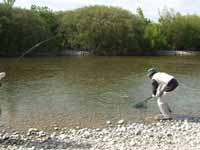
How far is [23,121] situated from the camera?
1766 centimetres

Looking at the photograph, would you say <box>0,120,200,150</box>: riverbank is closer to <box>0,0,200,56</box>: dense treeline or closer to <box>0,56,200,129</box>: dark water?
<box>0,56,200,129</box>: dark water

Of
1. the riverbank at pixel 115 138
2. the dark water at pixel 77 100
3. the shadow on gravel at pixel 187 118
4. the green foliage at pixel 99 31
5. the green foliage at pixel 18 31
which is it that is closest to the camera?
the riverbank at pixel 115 138

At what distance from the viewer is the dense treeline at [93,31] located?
70250mm

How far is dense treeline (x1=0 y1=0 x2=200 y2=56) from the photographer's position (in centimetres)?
7025

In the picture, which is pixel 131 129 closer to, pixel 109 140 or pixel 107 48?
pixel 109 140

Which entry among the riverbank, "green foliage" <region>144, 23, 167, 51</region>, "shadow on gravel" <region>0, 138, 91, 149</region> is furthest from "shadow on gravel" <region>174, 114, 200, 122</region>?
"green foliage" <region>144, 23, 167, 51</region>

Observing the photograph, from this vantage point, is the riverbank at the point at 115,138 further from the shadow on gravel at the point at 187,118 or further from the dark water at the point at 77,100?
the dark water at the point at 77,100

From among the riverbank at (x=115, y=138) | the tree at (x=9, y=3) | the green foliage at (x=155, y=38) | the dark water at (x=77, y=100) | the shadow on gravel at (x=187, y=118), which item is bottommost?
the dark water at (x=77, y=100)

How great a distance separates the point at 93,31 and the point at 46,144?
2601 inches

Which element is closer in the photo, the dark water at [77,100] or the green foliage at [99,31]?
the dark water at [77,100]

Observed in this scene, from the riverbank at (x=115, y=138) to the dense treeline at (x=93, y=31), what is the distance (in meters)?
54.0

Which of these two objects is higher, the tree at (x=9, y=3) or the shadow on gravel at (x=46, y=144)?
the tree at (x=9, y=3)

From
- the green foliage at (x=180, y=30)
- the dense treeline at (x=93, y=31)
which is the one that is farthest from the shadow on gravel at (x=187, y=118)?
the green foliage at (x=180, y=30)

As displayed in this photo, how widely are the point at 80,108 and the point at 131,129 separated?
573cm
